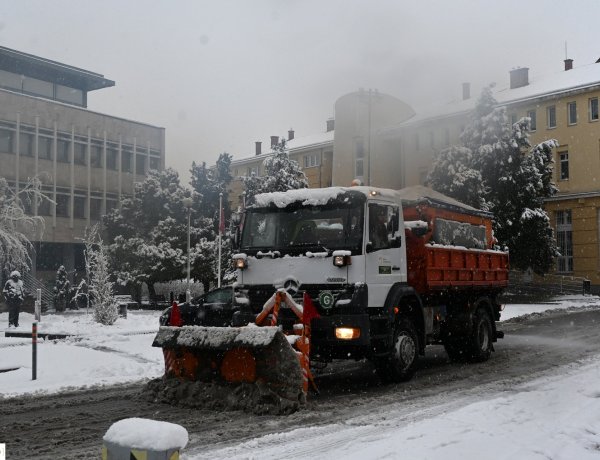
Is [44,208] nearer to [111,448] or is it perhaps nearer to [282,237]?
[282,237]

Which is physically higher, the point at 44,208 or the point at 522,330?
the point at 44,208

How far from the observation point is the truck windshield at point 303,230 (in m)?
9.77

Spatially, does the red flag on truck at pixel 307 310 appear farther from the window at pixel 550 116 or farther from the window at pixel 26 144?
the window at pixel 550 116

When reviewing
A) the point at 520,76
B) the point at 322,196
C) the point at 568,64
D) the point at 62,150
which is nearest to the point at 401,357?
the point at 322,196

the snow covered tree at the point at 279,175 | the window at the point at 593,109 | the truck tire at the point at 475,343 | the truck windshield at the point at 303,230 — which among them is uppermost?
the window at the point at 593,109

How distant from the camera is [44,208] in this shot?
40750 millimetres

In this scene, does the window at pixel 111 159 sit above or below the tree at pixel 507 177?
above

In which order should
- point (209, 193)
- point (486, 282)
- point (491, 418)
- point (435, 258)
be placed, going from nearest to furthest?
1. point (491, 418)
2. point (435, 258)
3. point (486, 282)
4. point (209, 193)

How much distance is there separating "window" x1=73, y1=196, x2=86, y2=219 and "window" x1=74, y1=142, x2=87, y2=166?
222 cm

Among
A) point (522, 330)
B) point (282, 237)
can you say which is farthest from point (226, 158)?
point (282, 237)

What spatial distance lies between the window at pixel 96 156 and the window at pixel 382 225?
36.4m

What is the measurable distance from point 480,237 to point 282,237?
530 cm

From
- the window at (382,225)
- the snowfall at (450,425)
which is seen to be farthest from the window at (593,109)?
the window at (382,225)

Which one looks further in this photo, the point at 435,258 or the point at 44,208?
the point at 44,208
